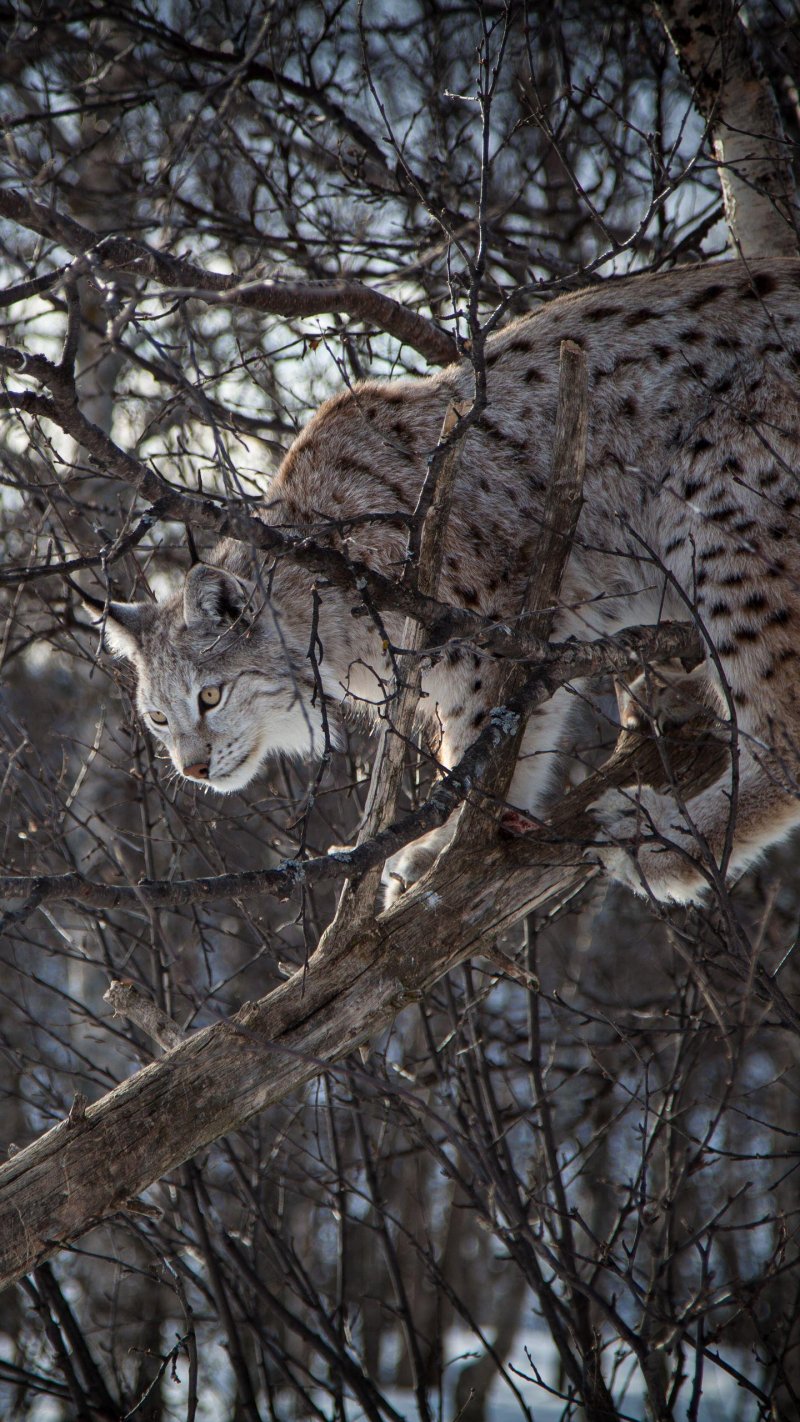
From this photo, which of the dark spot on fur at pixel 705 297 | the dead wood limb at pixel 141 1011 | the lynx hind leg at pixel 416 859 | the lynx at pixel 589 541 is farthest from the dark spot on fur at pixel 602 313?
the dead wood limb at pixel 141 1011

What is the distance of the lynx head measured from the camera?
4535 millimetres

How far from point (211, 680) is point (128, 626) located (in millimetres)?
392

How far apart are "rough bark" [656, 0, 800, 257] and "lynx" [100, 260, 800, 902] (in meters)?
0.69

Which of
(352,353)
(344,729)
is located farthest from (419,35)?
(344,729)

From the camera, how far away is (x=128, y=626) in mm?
4656

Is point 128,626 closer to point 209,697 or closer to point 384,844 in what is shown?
point 209,697

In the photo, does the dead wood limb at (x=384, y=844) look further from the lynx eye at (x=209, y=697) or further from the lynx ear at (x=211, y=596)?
the lynx eye at (x=209, y=697)

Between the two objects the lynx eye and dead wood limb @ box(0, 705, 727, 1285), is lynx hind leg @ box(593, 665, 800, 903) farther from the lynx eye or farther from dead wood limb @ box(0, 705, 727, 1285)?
the lynx eye

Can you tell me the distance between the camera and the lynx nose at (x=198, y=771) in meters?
4.51

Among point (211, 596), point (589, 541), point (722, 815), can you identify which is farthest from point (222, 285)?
point (722, 815)

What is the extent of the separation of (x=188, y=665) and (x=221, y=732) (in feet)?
0.91

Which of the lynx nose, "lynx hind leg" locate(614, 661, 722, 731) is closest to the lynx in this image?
the lynx nose

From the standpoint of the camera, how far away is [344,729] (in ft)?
17.9

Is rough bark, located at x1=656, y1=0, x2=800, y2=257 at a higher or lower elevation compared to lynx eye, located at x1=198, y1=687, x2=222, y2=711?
higher
